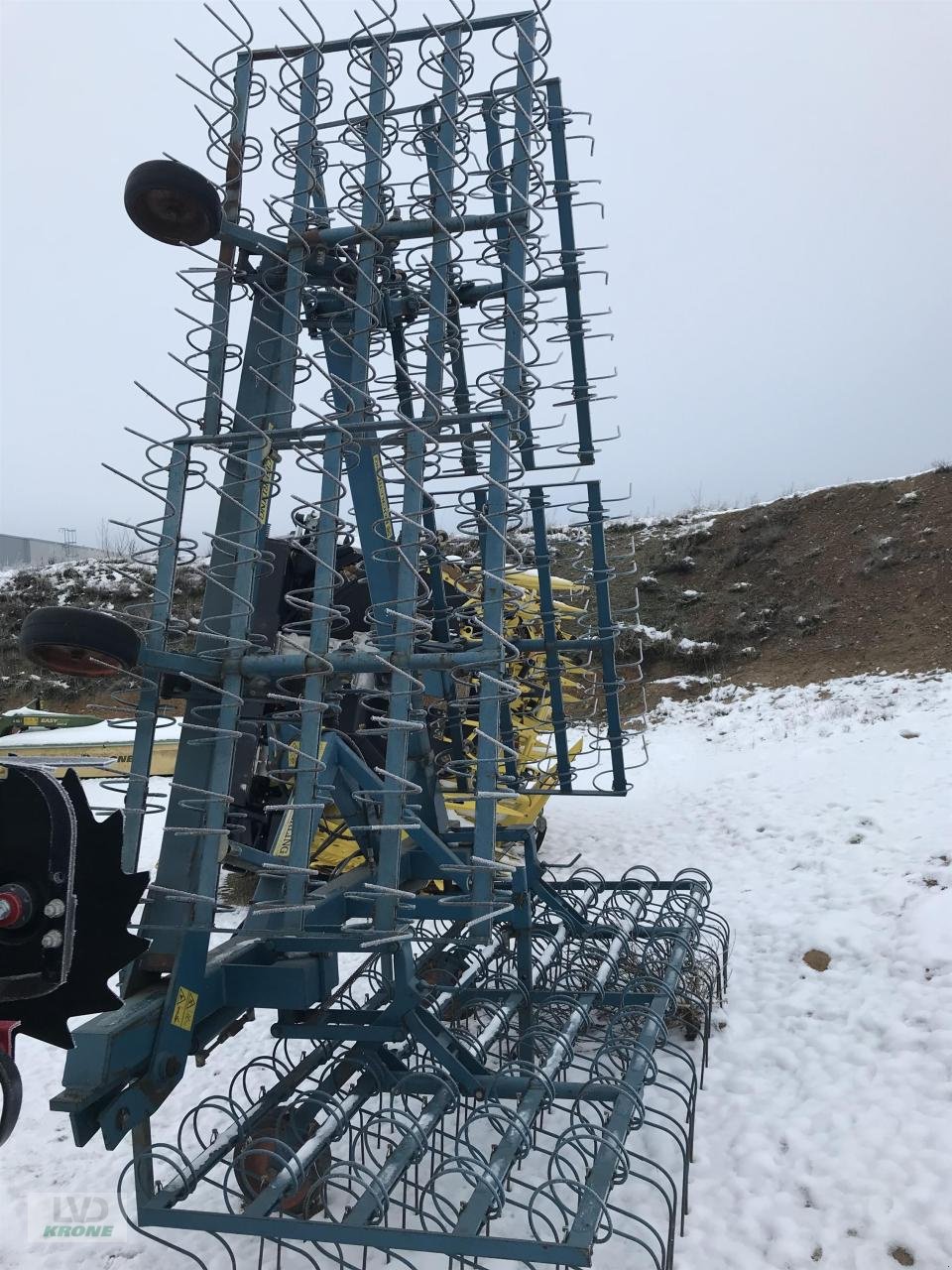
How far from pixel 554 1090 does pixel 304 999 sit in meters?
1.00

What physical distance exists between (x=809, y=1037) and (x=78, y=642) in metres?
4.14

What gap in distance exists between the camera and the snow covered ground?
3484mm

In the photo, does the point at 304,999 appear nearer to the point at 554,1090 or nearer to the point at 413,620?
the point at 554,1090

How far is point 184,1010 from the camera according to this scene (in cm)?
318

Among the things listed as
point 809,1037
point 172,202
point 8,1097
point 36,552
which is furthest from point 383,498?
point 36,552

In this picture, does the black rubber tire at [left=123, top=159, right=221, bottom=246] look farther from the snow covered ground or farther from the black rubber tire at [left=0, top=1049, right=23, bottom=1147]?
the snow covered ground

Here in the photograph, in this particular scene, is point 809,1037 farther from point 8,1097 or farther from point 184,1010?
point 8,1097

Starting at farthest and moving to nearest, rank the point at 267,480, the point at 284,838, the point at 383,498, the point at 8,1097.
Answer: the point at 383,498 → the point at 284,838 → the point at 267,480 → the point at 8,1097

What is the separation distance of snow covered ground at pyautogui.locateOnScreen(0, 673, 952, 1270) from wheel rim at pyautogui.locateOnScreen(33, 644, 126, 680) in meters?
2.23

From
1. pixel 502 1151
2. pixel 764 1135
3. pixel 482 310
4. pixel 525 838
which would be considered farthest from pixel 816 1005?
pixel 482 310

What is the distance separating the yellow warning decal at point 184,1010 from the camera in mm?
3145

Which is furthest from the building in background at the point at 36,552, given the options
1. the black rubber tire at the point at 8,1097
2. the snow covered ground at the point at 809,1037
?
the black rubber tire at the point at 8,1097

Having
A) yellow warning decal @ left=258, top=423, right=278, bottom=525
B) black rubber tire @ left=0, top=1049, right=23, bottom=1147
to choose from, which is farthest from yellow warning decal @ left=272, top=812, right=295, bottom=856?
black rubber tire @ left=0, top=1049, right=23, bottom=1147

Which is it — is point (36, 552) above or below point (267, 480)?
above
